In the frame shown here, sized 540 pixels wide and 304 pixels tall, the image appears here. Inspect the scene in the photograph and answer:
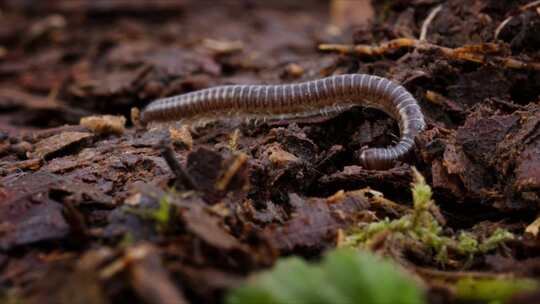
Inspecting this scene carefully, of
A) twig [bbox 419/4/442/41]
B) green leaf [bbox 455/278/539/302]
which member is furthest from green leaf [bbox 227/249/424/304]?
twig [bbox 419/4/442/41]

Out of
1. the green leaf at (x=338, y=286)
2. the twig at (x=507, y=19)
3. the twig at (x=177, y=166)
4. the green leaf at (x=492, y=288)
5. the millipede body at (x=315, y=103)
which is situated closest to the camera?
the green leaf at (x=338, y=286)

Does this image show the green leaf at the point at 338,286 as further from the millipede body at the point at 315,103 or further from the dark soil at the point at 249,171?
the millipede body at the point at 315,103

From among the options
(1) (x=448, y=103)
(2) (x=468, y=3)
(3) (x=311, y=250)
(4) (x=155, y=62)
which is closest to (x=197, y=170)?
(3) (x=311, y=250)

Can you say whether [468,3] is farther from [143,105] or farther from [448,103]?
[143,105]

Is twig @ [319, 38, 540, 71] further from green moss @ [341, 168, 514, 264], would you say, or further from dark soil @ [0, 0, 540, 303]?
green moss @ [341, 168, 514, 264]

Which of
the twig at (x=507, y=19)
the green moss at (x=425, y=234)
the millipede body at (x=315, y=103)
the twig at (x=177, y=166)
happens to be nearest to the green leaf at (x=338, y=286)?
the green moss at (x=425, y=234)

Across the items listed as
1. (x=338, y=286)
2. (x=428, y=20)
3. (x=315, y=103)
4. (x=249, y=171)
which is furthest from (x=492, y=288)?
(x=428, y=20)
